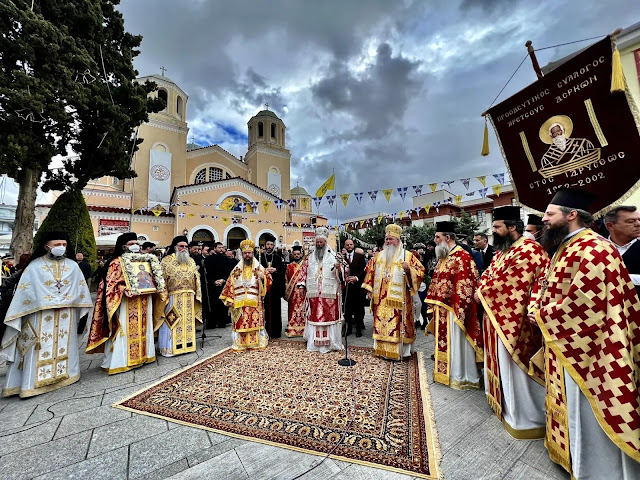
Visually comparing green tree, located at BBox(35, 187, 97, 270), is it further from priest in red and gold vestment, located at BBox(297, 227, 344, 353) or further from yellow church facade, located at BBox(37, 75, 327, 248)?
priest in red and gold vestment, located at BBox(297, 227, 344, 353)

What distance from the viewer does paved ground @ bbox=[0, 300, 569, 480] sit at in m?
1.98

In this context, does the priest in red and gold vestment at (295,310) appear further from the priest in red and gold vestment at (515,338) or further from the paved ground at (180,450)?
the priest in red and gold vestment at (515,338)

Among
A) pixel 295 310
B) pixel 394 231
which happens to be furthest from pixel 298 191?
pixel 394 231

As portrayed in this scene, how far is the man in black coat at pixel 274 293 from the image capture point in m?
5.79

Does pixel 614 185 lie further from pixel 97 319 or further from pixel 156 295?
pixel 97 319

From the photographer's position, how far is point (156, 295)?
462 centimetres

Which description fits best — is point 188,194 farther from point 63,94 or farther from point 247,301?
point 247,301

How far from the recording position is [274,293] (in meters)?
6.08

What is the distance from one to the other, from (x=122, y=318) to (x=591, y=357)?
5063 mm

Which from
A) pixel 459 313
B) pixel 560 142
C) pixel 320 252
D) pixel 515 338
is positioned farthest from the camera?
pixel 320 252

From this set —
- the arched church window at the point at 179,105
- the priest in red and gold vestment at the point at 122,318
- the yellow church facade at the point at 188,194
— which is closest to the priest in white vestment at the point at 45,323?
the priest in red and gold vestment at the point at 122,318


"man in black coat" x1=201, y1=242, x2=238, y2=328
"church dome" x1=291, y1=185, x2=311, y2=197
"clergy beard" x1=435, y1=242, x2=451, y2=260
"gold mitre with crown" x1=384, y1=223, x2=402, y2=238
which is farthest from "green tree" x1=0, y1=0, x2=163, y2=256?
"church dome" x1=291, y1=185, x2=311, y2=197

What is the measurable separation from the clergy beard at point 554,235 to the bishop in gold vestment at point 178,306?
489cm

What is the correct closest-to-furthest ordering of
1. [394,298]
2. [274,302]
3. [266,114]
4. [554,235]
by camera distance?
[554,235], [394,298], [274,302], [266,114]
